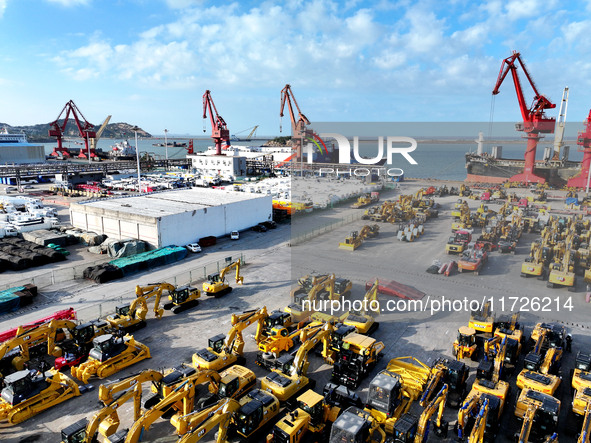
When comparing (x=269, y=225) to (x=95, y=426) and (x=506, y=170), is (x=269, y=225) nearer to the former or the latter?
(x=95, y=426)

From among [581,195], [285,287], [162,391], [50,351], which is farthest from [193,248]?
[581,195]

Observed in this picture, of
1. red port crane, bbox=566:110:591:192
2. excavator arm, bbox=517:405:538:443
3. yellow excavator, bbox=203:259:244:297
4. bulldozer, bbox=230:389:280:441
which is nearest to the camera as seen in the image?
excavator arm, bbox=517:405:538:443

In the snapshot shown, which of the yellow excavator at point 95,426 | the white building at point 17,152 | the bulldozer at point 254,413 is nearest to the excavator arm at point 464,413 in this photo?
the bulldozer at point 254,413

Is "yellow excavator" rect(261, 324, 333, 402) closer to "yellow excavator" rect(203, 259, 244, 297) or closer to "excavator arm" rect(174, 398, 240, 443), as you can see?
"excavator arm" rect(174, 398, 240, 443)

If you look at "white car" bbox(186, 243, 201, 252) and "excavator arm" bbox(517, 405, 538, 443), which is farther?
"white car" bbox(186, 243, 201, 252)

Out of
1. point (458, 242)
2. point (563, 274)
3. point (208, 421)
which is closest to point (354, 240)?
point (458, 242)

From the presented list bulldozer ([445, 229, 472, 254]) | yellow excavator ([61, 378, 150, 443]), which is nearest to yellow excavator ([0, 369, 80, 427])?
yellow excavator ([61, 378, 150, 443])
